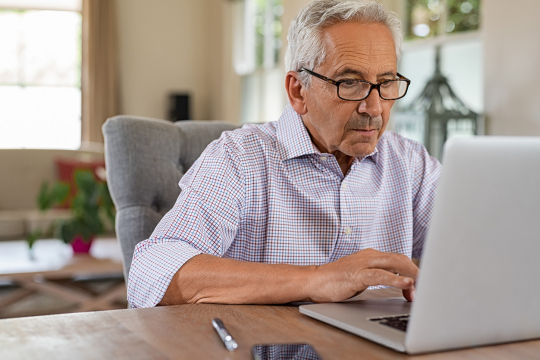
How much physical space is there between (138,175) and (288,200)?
1.18 ft

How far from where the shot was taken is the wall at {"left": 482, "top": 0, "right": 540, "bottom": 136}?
2857mm

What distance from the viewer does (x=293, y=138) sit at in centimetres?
132

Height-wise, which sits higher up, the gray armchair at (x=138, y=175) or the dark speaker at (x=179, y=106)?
the dark speaker at (x=179, y=106)

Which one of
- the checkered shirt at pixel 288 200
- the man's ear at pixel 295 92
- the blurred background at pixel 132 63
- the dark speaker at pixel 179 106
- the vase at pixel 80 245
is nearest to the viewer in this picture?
the checkered shirt at pixel 288 200

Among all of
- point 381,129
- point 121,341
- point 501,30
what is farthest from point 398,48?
point 501,30

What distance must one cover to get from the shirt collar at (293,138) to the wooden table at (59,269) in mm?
1714

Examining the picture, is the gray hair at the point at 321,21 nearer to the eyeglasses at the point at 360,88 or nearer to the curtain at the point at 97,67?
the eyeglasses at the point at 360,88

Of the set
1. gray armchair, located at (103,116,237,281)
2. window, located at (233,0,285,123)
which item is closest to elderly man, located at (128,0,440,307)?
gray armchair, located at (103,116,237,281)

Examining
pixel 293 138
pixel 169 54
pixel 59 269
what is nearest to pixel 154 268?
pixel 293 138

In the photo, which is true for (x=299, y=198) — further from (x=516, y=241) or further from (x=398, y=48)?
(x=516, y=241)

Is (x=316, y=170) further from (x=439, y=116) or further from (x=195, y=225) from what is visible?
(x=439, y=116)

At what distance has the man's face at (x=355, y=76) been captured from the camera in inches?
48.8

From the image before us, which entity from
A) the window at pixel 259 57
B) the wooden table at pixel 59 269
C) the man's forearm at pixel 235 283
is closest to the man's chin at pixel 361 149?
the man's forearm at pixel 235 283

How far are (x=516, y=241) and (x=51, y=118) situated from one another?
20.4 feet
